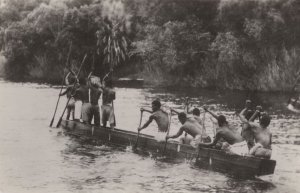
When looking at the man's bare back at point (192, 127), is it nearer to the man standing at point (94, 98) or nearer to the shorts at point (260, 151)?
the shorts at point (260, 151)

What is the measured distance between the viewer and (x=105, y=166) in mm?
19062

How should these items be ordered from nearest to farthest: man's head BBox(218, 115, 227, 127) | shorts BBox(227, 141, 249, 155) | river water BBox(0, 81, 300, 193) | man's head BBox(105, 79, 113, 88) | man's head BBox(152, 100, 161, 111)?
river water BBox(0, 81, 300, 193) < man's head BBox(218, 115, 227, 127) < shorts BBox(227, 141, 249, 155) < man's head BBox(152, 100, 161, 111) < man's head BBox(105, 79, 113, 88)

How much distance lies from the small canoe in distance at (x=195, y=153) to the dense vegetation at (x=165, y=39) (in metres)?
12.2

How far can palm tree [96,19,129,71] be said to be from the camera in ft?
200

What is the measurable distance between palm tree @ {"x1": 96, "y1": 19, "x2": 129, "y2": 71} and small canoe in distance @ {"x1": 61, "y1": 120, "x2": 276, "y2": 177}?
36937 millimetres

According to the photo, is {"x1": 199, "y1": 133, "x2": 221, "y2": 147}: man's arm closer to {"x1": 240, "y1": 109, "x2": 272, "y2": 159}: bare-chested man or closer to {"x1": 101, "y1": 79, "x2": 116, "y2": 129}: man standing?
{"x1": 240, "y1": 109, "x2": 272, "y2": 159}: bare-chested man

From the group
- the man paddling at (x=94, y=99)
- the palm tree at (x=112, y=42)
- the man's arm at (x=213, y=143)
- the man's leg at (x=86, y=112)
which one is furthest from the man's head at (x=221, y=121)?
the palm tree at (x=112, y=42)

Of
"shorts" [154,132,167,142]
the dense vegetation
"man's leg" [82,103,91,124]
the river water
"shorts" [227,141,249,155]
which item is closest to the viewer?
the river water

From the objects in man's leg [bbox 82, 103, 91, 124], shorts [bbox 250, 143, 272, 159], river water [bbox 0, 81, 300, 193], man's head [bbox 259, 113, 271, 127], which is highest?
man's head [bbox 259, 113, 271, 127]

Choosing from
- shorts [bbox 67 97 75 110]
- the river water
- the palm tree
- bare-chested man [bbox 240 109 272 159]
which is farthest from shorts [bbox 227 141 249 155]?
the palm tree

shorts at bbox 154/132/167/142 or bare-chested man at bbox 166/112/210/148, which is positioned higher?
bare-chested man at bbox 166/112/210/148

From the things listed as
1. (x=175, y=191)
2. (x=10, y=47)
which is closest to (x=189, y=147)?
(x=175, y=191)

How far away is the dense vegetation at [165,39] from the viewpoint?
146 ft

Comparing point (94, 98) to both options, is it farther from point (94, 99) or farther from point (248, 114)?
point (248, 114)
